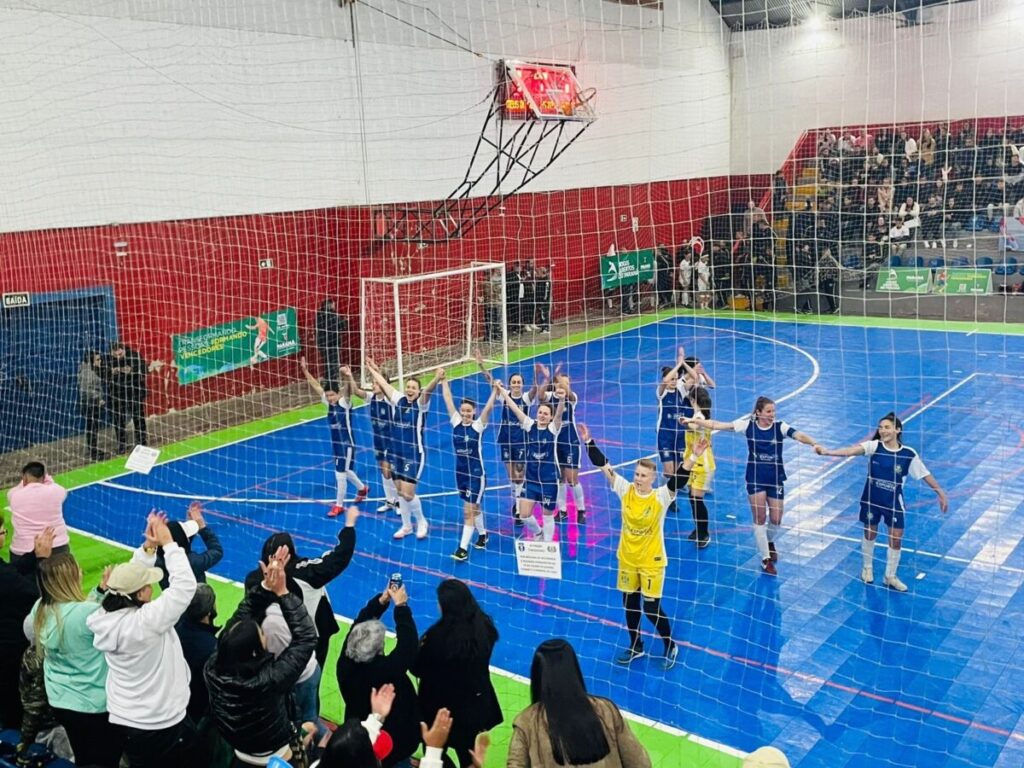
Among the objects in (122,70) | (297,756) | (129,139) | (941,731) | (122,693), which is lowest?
(941,731)

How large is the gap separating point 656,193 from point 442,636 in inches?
796

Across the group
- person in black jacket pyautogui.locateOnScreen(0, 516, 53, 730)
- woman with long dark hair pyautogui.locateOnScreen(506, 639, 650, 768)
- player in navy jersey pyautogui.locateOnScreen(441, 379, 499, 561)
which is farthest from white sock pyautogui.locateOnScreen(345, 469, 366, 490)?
woman with long dark hair pyautogui.locateOnScreen(506, 639, 650, 768)

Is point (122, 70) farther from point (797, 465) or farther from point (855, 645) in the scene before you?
point (855, 645)

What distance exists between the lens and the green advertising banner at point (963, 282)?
18703mm

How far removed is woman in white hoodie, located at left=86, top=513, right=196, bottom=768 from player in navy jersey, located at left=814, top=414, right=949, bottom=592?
5164mm

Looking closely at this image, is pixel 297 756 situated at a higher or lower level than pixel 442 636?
lower

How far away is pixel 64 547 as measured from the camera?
698cm

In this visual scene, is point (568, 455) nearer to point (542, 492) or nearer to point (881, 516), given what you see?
point (542, 492)

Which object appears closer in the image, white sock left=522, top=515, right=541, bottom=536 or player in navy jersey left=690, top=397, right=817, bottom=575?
player in navy jersey left=690, top=397, right=817, bottom=575

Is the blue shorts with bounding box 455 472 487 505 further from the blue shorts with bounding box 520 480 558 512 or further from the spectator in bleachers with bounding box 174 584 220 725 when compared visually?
the spectator in bleachers with bounding box 174 584 220 725

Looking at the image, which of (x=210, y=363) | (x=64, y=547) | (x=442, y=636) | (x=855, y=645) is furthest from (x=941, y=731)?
(x=210, y=363)

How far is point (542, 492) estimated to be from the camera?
855 cm

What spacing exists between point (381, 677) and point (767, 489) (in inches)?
190

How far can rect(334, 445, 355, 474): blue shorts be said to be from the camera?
9906 mm
